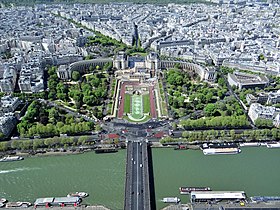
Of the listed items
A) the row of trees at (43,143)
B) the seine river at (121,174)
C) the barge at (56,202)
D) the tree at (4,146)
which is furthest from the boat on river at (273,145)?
the tree at (4,146)

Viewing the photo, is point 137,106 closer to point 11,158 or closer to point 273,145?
point 11,158

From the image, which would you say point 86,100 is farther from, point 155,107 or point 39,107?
point 155,107

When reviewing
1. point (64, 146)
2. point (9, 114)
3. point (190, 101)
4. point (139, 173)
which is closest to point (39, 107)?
point (9, 114)

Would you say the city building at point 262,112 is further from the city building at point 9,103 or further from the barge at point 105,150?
the city building at point 9,103

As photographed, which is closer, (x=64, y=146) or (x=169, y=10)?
(x=64, y=146)

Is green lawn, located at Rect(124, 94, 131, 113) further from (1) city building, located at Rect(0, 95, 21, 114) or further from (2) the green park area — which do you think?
(1) city building, located at Rect(0, 95, 21, 114)

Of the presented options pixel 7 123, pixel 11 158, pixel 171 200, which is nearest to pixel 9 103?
pixel 7 123
